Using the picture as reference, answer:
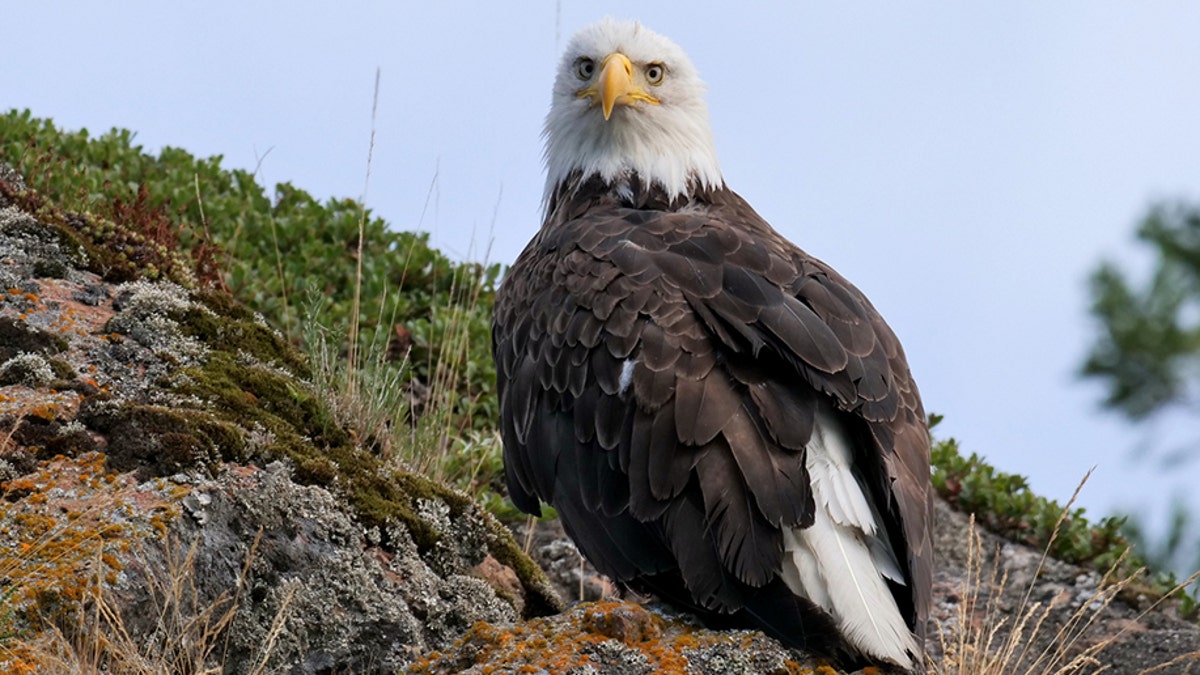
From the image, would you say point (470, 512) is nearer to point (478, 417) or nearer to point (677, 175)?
point (677, 175)

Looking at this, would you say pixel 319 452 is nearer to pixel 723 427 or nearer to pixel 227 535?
pixel 227 535

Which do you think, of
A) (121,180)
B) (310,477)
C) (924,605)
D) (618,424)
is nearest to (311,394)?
(310,477)

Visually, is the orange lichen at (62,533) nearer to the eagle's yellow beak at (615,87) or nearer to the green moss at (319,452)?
the green moss at (319,452)

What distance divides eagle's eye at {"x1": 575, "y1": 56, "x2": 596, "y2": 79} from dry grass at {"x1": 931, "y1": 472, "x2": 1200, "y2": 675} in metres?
2.97

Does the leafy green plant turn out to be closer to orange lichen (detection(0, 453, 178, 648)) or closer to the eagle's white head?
the eagle's white head

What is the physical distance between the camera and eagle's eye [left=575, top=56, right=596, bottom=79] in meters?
7.20

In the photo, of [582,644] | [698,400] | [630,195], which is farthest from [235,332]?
[582,644]

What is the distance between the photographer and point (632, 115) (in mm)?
7066

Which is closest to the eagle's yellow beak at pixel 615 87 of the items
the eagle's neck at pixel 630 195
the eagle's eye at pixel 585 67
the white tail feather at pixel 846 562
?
the eagle's eye at pixel 585 67

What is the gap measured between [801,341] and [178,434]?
8.52 ft

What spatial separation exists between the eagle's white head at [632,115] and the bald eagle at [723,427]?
70 centimetres

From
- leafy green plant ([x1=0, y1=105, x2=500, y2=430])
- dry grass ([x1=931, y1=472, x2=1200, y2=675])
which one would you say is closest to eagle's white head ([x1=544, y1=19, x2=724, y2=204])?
leafy green plant ([x1=0, y1=105, x2=500, y2=430])

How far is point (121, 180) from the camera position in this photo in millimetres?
11625

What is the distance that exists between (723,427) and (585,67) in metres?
2.87
